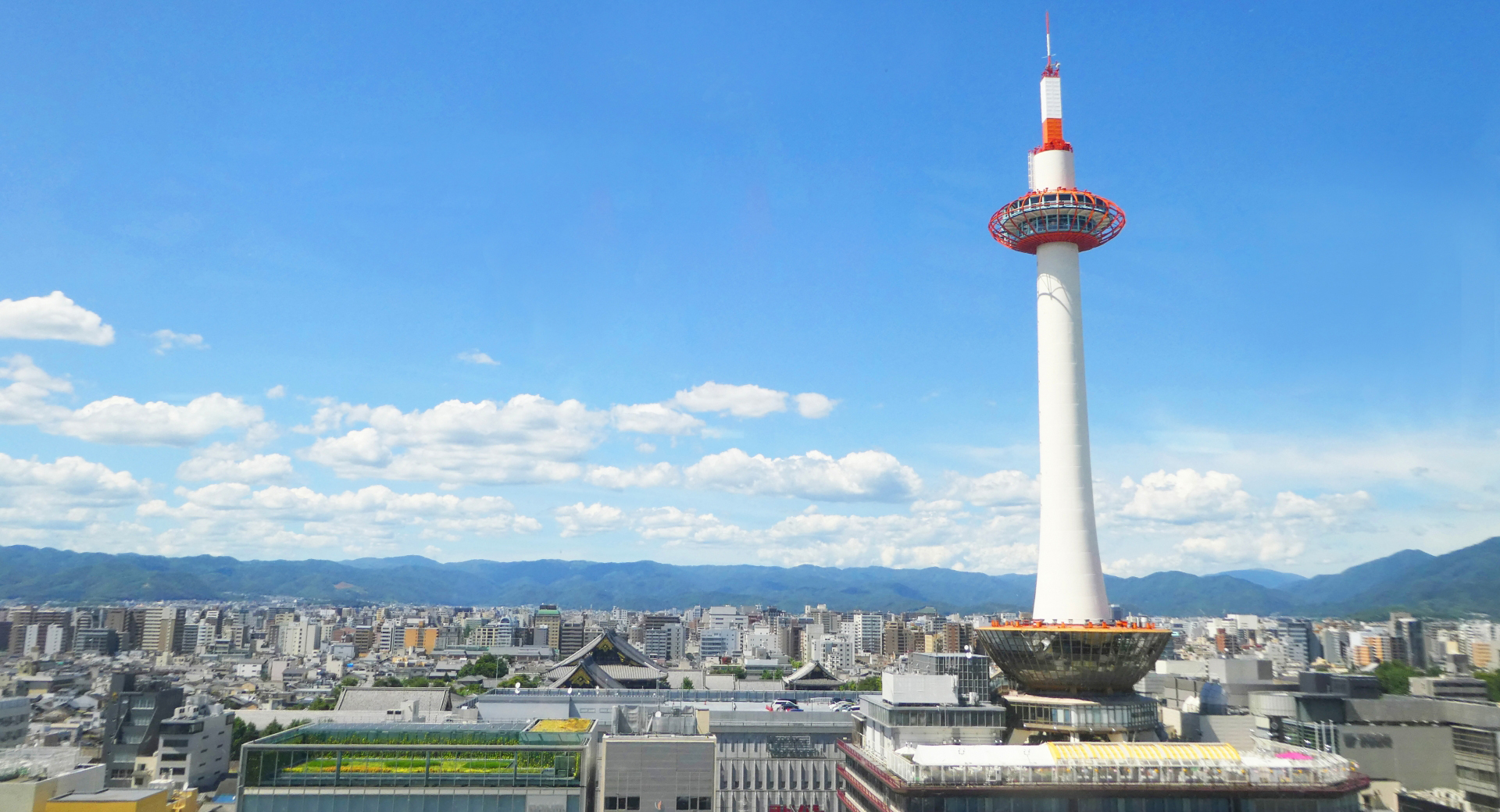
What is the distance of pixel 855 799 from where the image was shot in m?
62.8

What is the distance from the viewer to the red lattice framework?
75.9m

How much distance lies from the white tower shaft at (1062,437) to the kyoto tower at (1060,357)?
6cm

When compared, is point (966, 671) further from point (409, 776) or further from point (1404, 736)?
point (1404, 736)

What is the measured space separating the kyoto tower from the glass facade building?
3493cm

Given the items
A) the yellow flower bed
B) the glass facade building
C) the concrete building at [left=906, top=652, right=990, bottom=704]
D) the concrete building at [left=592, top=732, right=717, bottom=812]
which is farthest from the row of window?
the concrete building at [left=906, top=652, right=990, bottom=704]

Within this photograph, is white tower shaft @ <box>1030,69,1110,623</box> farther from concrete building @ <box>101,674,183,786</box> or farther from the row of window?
concrete building @ <box>101,674,183,786</box>

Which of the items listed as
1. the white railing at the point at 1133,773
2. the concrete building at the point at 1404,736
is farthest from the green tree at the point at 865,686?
the white railing at the point at 1133,773

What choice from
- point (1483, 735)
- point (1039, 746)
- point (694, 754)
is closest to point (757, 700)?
point (694, 754)

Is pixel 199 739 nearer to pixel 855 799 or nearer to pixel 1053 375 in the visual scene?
pixel 855 799

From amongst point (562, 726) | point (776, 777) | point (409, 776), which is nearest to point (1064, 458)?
point (776, 777)

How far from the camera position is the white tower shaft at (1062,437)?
69.3 m

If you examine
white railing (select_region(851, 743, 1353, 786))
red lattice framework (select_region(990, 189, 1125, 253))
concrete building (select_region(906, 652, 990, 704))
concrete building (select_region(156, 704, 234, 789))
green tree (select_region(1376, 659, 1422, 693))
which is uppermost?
red lattice framework (select_region(990, 189, 1125, 253))

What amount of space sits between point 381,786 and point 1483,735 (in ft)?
279

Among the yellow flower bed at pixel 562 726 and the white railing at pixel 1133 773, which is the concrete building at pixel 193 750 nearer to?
the yellow flower bed at pixel 562 726
